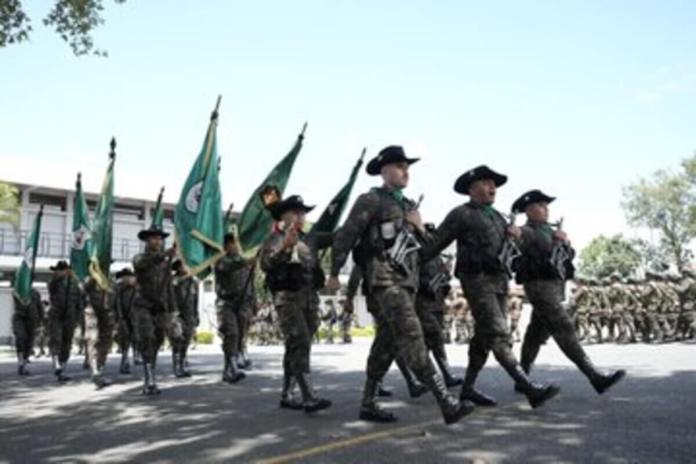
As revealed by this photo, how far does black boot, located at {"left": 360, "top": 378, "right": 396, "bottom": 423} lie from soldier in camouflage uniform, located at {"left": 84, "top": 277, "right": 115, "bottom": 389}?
5268 mm

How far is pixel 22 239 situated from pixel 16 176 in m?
3.11

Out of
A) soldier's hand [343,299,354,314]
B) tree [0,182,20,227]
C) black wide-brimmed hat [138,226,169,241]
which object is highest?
tree [0,182,20,227]

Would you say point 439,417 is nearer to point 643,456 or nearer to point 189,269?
point 643,456

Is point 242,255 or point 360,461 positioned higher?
point 242,255

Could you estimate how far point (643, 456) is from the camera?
4020mm

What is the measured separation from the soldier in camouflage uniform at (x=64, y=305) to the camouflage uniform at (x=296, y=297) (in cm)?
615

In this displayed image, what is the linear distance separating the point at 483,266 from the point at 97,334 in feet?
22.3

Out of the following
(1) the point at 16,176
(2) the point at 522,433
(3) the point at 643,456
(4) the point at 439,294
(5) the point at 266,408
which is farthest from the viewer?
(1) the point at 16,176

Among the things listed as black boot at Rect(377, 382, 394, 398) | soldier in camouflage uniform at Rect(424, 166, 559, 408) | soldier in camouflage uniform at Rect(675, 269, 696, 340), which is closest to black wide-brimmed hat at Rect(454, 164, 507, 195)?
soldier in camouflage uniform at Rect(424, 166, 559, 408)

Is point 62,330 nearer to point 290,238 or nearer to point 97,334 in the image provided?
point 97,334

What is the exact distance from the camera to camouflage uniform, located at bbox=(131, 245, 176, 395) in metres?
8.62

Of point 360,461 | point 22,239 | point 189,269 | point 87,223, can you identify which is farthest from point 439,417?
point 22,239

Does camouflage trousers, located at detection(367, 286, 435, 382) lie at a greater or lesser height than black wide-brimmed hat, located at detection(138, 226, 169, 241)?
lesser

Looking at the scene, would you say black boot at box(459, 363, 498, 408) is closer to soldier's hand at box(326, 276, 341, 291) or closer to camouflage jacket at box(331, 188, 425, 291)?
camouflage jacket at box(331, 188, 425, 291)
